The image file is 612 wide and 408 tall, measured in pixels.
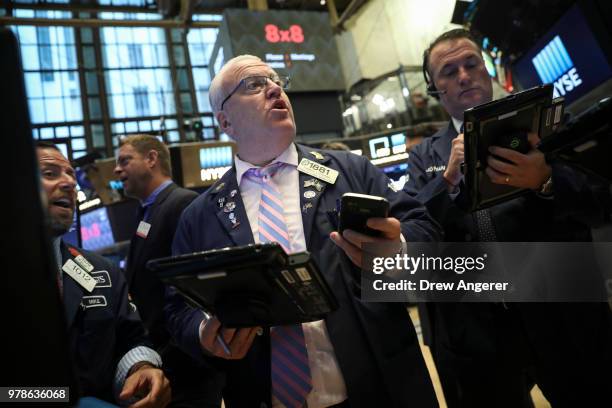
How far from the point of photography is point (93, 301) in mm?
1729

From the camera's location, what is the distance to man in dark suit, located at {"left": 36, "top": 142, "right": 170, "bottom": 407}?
1534mm

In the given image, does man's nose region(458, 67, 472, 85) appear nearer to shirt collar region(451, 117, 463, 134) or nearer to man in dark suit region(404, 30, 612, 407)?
man in dark suit region(404, 30, 612, 407)

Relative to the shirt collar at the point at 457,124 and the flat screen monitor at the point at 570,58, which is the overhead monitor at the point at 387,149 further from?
the shirt collar at the point at 457,124

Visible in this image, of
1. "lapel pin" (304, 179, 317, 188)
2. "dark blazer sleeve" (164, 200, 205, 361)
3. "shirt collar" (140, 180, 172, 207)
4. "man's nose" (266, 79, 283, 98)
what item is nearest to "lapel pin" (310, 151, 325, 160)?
"lapel pin" (304, 179, 317, 188)

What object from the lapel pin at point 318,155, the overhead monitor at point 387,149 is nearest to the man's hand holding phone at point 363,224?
the lapel pin at point 318,155

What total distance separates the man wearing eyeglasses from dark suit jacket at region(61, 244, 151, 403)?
15.2 inches

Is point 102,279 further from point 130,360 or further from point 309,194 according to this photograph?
point 309,194

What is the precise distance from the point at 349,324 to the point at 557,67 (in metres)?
4.13

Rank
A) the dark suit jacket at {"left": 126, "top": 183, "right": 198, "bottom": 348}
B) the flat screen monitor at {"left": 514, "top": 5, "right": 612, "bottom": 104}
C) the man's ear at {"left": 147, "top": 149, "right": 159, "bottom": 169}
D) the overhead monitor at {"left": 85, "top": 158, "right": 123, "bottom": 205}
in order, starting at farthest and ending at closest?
the overhead monitor at {"left": 85, "top": 158, "right": 123, "bottom": 205}, the flat screen monitor at {"left": 514, "top": 5, "right": 612, "bottom": 104}, the man's ear at {"left": 147, "top": 149, "right": 159, "bottom": 169}, the dark suit jacket at {"left": 126, "top": 183, "right": 198, "bottom": 348}

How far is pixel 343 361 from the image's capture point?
1.26m

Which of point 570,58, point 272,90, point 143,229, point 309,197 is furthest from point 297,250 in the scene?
point 570,58

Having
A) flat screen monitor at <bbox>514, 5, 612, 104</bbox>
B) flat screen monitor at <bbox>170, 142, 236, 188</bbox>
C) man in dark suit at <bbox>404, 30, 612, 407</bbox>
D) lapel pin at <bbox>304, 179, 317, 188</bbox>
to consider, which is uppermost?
flat screen monitor at <bbox>170, 142, 236, 188</bbox>

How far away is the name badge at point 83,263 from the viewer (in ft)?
5.93

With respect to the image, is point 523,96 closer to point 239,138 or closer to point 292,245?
point 292,245
